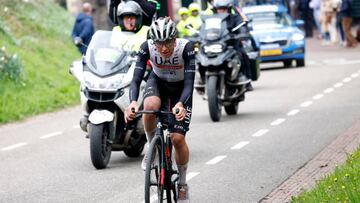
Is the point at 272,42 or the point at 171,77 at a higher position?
the point at 171,77

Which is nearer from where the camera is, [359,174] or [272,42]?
[359,174]

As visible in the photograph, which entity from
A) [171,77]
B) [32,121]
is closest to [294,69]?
[32,121]

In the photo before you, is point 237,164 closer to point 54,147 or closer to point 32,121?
point 54,147

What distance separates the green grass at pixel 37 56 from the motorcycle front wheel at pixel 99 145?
7203mm

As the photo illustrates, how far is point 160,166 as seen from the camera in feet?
31.9

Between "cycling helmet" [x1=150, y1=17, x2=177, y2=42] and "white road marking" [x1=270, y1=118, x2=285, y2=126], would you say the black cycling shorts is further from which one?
"white road marking" [x1=270, y1=118, x2=285, y2=126]

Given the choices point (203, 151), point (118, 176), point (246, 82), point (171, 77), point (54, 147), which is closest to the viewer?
point (171, 77)

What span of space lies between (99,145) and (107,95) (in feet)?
2.18

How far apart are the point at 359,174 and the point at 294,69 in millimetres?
21788

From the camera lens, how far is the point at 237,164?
13477 mm

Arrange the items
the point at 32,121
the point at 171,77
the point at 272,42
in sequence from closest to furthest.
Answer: the point at 171,77 → the point at 32,121 → the point at 272,42

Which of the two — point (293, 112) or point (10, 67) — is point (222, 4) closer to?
point (293, 112)

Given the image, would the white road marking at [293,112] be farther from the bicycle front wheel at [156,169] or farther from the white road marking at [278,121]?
the bicycle front wheel at [156,169]

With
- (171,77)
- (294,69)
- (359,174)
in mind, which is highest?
(171,77)
